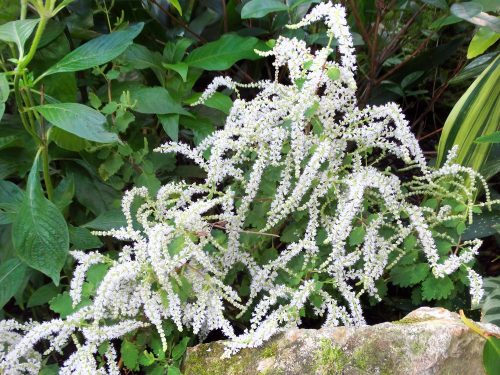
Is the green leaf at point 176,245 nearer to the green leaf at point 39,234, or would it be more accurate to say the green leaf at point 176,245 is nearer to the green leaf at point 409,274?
the green leaf at point 39,234

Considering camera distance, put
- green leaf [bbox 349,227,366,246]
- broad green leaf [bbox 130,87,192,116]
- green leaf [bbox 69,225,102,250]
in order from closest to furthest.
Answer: green leaf [bbox 349,227,366,246] → green leaf [bbox 69,225,102,250] → broad green leaf [bbox 130,87,192,116]

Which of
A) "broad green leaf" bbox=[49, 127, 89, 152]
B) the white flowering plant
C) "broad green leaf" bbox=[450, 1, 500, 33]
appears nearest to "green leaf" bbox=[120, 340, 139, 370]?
the white flowering plant

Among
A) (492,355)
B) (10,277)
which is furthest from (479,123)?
(10,277)

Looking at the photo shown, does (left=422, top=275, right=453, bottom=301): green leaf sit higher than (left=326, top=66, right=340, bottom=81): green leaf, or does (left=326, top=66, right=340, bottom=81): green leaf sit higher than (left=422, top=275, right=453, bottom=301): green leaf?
(left=326, top=66, right=340, bottom=81): green leaf

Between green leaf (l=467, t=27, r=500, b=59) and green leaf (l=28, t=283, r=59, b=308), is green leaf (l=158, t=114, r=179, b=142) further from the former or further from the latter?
green leaf (l=467, t=27, r=500, b=59)

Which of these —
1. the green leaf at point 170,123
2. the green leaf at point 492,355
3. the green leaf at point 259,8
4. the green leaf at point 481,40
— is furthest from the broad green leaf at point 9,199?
the green leaf at point 481,40

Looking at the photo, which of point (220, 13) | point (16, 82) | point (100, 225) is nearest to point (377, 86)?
point (220, 13)

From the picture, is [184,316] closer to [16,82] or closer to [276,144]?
[276,144]

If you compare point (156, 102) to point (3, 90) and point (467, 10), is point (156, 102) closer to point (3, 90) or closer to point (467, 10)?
point (3, 90)

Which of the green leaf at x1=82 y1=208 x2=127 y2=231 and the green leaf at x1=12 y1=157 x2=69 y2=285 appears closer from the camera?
the green leaf at x1=12 y1=157 x2=69 y2=285
